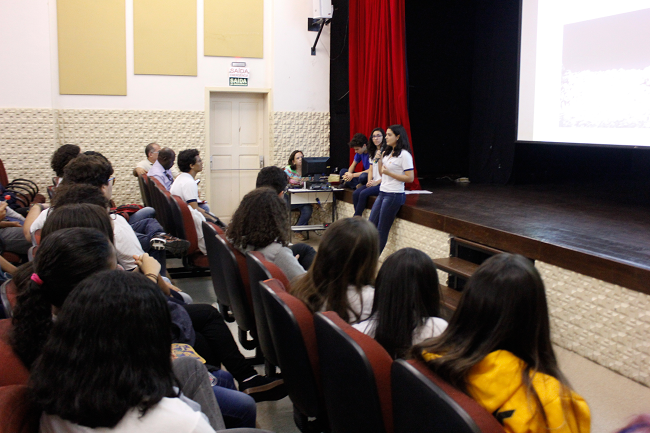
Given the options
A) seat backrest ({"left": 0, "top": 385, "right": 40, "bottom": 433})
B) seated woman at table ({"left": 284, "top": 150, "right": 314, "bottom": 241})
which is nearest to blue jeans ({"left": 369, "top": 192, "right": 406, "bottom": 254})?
seated woman at table ({"left": 284, "top": 150, "right": 314, "bottom": 241})

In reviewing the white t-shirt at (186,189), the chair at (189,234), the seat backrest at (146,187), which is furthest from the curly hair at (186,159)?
the seat backrest at (146,187)

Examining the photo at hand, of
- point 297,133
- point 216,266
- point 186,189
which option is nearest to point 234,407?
point 216,266

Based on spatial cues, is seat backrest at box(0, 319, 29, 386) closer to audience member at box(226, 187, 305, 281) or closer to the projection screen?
audience member at box(226, 187, 305, 281)

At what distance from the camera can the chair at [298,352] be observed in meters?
1.60

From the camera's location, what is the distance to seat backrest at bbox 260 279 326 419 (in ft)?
5.25

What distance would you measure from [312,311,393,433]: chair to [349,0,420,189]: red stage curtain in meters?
4.73

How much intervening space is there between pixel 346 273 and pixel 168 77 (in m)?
5.75

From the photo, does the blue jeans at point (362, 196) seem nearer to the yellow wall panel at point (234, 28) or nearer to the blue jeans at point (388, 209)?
the blue jeans at point (388, 209)

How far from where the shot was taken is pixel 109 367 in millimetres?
952

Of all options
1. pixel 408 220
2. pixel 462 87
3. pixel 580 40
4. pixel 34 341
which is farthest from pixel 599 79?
pixel 34 341

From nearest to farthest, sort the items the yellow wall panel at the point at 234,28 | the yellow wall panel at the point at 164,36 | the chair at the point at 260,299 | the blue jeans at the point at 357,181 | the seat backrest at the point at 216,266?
the chair at the point at 260,299 < the seat backrest at the point at 216,266 < the blue jeans at the point at 357,181 < the yellow wall panel at the point at 164,36 < the yellow wall panel at the point at 234,28

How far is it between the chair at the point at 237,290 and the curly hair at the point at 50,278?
1.00 metres

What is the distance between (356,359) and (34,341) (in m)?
0.76

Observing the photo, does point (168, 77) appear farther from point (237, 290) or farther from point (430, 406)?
point (430, 406)
